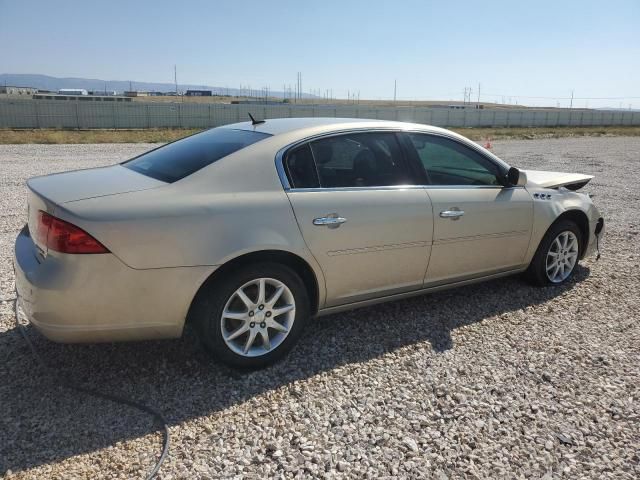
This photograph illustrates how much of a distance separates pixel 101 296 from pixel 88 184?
81 centimetres

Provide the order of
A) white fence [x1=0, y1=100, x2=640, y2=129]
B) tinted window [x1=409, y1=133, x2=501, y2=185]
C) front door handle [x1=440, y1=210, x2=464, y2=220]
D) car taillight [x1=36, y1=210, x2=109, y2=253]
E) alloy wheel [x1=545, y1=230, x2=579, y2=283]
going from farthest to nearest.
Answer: white fence [x1=0, y1=100, x2=640, y2=129] → alloy wheel [x1=545, y1=230, x2=579, y2=283] → tinted window [x1=409, y1=133, x2=501, y2=185] → front door handle [x1=440, y1=210, x2=464, y2=220] → car taillight [x1=36, y1=210, x2=109, y2=253]

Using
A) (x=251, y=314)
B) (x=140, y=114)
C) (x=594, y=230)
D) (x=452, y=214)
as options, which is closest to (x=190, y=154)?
(x=251, y=314)

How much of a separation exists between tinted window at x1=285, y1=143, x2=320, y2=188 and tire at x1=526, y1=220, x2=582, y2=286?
8.20 feet

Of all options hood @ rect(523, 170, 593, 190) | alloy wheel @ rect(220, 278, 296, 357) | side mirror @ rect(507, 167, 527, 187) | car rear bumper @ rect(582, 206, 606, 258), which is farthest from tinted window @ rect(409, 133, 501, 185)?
alloy wheel @ rect(220, 278, 296, 357)

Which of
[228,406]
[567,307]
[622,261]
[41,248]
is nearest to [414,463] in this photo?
[228,406]

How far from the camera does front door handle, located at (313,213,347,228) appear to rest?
3363mm

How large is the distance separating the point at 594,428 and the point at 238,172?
256 centimetres

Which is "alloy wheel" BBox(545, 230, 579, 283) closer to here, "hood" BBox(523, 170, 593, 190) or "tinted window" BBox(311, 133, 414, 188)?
"hood" BBox(523, 170, 593, 190)

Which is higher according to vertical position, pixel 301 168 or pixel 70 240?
pixel 301 168

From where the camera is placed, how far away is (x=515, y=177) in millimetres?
4426

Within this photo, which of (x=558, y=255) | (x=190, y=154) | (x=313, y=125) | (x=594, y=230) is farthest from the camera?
(x=594, y=230)

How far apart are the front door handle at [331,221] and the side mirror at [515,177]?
181cm

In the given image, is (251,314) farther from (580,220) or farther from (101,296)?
(580,220)

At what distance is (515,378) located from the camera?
11.0ft
